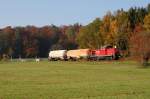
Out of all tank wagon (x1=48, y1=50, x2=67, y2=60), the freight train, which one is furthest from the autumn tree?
the freight train

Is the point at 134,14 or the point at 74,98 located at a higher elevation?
the point at 134,14

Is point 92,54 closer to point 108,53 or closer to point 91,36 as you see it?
point 108,53

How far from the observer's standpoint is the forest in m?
101

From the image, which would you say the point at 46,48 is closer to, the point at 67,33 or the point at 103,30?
the point at 67,33

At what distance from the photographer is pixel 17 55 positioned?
166125mm

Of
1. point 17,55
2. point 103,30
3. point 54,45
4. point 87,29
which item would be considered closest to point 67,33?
point 54,45

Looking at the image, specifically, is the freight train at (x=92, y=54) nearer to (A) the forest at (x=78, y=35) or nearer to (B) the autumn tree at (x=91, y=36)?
(A) the forest at (x=78, y=35)

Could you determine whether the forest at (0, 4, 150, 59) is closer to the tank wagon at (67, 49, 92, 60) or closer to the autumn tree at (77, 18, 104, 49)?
the autumn tree at (77, 18, 104, 49)

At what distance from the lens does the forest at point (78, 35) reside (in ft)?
331

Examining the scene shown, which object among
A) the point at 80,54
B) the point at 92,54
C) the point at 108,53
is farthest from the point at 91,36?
the point at 108,53

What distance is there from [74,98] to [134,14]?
9168cm

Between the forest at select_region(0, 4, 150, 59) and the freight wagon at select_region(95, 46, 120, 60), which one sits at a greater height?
the forest at select_region(0, 4, 150, 59)

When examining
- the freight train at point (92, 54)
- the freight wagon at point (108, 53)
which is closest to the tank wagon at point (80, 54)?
the freight train at point (92, 54)

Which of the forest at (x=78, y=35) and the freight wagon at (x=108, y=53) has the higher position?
the forest at (x=78, y=35)
